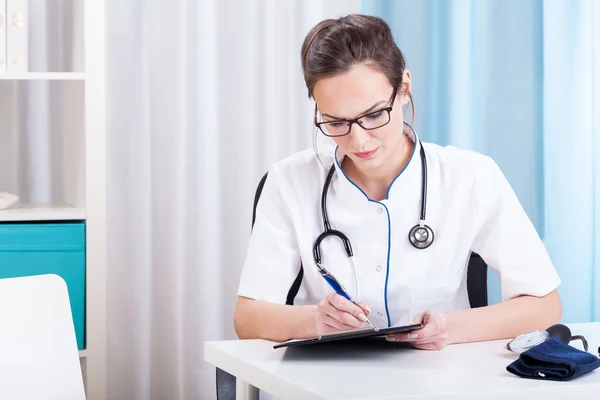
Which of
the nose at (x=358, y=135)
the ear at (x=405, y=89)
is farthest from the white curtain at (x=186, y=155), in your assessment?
the nose at (x=358, y=135)

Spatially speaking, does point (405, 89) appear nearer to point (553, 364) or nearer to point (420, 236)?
point (420, 236)

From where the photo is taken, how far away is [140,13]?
255 cm

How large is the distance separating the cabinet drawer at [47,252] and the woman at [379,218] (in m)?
0.71

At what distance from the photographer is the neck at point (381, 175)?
1.67m

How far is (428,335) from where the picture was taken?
4.17 feet

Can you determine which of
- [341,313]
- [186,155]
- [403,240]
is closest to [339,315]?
[341,313]

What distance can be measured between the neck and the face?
9 centimetres

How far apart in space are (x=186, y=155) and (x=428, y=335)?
4.80ft

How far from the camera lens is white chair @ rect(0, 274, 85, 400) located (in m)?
1.35

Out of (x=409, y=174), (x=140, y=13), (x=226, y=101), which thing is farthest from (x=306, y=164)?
(x=140, y=13)

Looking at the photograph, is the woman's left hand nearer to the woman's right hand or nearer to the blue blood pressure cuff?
the woman's right hand

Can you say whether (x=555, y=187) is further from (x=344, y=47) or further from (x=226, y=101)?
(x=226, y=101)

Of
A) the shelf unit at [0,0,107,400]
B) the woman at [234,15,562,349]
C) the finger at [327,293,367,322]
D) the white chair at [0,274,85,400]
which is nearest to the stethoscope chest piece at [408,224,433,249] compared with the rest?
the woman at [234,15,562,349]

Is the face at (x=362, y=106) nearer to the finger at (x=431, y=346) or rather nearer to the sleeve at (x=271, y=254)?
the sleeve at (x=271, y=254)
